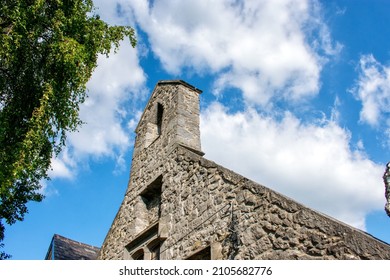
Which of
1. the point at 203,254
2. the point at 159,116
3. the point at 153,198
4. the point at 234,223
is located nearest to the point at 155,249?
the point at 153,198

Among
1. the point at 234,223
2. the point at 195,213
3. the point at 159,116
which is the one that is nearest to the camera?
the point at 234,223

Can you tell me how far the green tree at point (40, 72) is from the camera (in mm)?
6160

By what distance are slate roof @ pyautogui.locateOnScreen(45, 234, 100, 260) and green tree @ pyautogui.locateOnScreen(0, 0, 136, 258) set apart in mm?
4777

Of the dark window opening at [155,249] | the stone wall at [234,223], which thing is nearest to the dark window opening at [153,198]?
the stone wall at [234,223]

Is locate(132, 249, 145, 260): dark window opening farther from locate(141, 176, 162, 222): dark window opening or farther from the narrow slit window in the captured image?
the narrow slit window

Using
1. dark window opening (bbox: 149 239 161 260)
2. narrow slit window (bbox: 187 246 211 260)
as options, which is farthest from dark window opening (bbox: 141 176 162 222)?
narrow slit window (bbox: 187 246 211 260)

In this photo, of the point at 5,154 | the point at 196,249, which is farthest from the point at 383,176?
the point at 5,154

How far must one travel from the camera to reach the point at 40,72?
697 cm

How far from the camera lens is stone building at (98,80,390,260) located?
3.78 meters

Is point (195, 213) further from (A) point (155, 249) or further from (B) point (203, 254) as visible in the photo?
(A) point (155, 249)

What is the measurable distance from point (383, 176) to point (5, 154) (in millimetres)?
5392

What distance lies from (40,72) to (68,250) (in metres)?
6.97

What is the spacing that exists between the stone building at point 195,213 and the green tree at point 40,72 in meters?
2.04

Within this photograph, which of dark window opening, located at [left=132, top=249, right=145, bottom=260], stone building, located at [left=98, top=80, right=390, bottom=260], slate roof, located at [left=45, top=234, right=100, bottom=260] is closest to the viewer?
stone building, located at [left=98, top=80, right=390, bottom=260]
